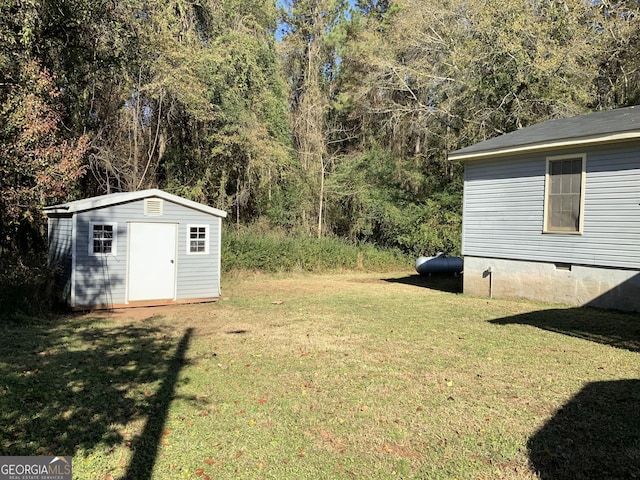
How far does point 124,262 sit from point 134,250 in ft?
1.06

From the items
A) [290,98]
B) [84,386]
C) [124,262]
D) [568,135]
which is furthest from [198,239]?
[290,98]

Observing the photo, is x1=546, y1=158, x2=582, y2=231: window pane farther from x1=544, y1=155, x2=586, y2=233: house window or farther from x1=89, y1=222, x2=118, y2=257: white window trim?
x1=89, y1=222, x2=118, y2=257: white window trim

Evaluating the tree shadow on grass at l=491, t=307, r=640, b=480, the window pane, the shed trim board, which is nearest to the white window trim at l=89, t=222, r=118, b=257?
the shed trim board

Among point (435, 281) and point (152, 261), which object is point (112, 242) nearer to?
point (152, 261)

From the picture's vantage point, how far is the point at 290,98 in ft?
78.1

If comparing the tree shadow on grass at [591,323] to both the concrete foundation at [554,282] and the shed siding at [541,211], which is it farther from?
the shed siding at [541,211]

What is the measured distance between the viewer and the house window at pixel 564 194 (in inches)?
396

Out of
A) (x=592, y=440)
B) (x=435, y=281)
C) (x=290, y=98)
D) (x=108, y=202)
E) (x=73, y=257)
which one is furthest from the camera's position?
(x=290, y=98)

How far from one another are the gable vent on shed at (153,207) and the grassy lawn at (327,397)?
261 cm

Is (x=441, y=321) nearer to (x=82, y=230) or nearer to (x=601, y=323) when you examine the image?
(x=601, y=323)

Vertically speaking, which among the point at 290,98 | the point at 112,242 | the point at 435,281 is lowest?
the point at 435,281

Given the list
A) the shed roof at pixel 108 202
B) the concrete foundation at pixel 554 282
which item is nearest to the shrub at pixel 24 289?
the shed roof at pixel 108 202

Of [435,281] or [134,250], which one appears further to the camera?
[435,281]

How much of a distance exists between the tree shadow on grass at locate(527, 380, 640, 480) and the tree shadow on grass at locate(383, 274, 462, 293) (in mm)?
9020
